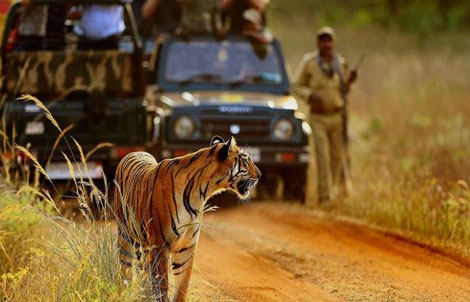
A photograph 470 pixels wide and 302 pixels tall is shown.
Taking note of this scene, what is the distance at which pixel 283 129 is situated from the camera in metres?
13.6

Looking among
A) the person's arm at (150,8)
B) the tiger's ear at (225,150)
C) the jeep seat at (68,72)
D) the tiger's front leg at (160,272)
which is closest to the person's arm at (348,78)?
the jeep seat at (68,72)

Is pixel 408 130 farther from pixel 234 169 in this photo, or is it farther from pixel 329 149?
pixel 234 169

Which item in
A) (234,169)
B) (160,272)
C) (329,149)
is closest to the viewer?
(160,272)

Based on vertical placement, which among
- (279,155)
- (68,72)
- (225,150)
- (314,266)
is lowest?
(314,266)

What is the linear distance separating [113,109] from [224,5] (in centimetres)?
336

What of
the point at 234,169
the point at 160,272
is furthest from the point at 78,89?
the point at 160,272

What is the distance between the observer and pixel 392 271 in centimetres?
933

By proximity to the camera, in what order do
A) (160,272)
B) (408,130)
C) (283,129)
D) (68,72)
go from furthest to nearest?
(408,130) < (283,129) < (68,72) < (160,272)

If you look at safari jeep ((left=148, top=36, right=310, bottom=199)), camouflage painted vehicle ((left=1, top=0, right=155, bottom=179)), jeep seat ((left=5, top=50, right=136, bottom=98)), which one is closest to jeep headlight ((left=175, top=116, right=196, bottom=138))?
safari jeep ((left=148, top=36, right=310, bottom=199))

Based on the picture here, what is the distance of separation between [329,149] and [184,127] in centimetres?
183

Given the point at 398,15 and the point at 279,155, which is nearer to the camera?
the point at 279,155

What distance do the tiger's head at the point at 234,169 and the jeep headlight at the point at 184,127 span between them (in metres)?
6.10

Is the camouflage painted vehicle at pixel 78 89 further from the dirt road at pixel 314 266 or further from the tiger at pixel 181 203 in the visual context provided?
the tiger at pixel 181 203

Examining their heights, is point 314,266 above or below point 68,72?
below
